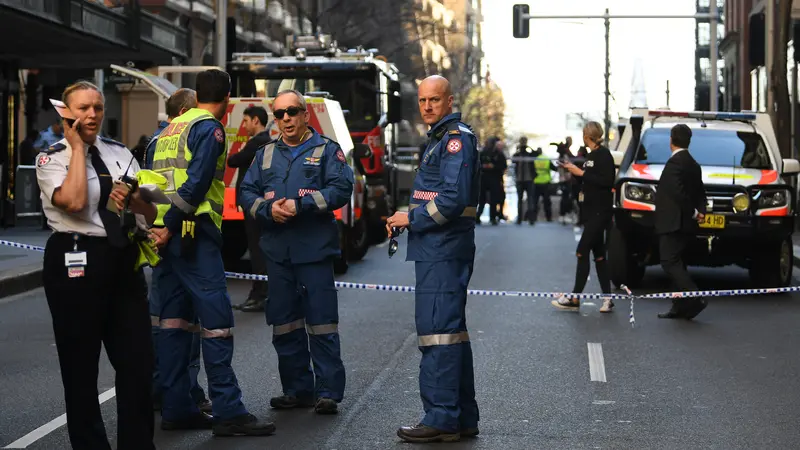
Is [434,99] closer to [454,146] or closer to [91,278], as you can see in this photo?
[454,146]

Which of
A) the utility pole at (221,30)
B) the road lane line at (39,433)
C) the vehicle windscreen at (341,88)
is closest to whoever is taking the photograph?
the road lane line at (39,433)

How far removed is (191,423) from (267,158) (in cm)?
163

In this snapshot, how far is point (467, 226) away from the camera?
7.77 metres

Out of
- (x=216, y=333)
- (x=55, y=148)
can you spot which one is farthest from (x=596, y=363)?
(x=55, y=148)

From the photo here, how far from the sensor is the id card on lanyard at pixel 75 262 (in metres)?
6.21

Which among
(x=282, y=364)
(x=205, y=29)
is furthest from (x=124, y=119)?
(x=282, y=364)

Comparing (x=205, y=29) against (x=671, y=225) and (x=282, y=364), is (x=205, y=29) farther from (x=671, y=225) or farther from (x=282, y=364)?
(x=282, y=364)

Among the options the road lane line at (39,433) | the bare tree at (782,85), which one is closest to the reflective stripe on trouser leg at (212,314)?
the road lane line at (39,433)

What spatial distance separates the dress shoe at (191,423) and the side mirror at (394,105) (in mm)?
15529

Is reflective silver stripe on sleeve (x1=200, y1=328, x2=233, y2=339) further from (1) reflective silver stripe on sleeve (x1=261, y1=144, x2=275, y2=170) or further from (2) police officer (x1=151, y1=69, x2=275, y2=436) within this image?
(1) reflective silver stripe on sleeve (x1=261, y1=144, x2=275, y2=170)

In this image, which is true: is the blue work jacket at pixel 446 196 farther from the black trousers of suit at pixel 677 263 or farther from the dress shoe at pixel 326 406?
the black trousers of suit at pixel 677 263

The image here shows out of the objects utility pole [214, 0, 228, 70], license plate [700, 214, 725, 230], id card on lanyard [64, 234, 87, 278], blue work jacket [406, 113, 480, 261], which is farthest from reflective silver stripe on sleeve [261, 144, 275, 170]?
utility pole [214, 0, 228, 70]

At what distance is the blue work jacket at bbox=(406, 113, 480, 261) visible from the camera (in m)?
7.62

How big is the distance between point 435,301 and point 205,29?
1593 inches
